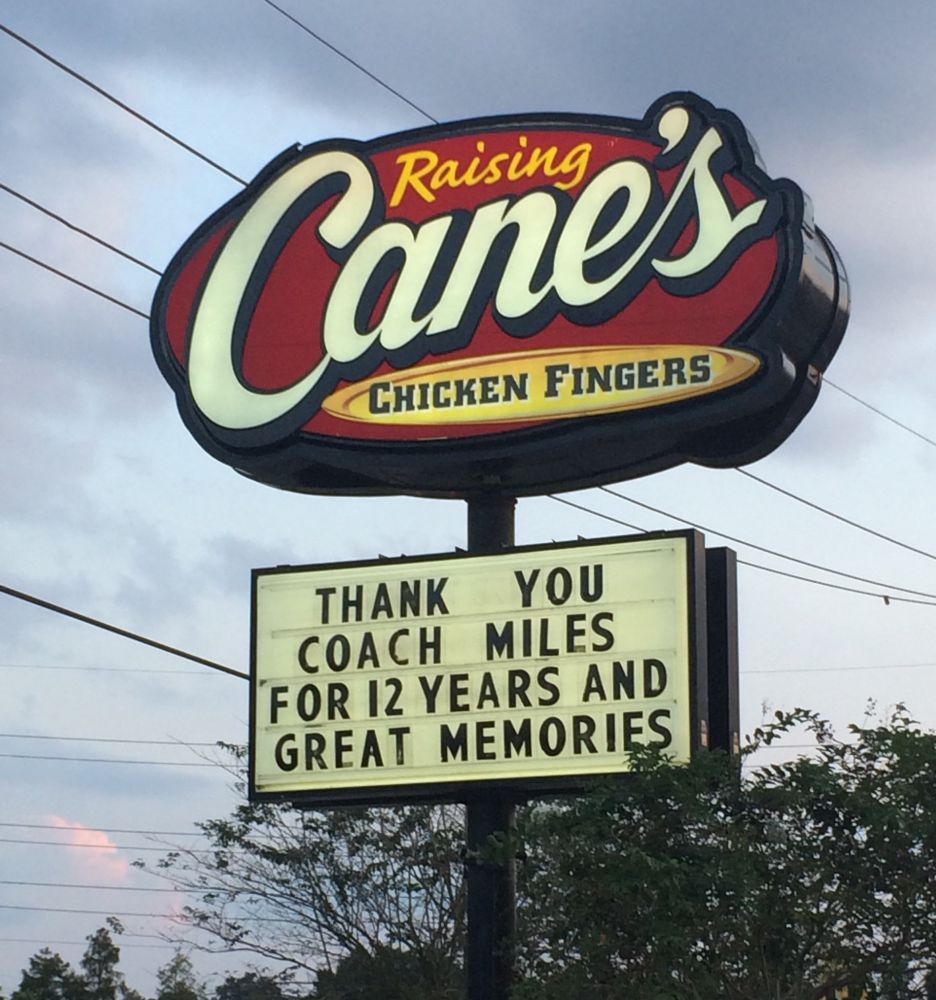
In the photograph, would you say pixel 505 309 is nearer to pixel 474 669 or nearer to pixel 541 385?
pixel 541 385

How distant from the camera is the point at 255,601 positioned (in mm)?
15469

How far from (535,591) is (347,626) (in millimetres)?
1606

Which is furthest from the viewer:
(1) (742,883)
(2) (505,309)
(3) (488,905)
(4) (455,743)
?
(2) (505,309)

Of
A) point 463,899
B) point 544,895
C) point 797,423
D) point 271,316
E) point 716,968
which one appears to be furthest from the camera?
point 463,899

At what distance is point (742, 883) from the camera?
1258 cm

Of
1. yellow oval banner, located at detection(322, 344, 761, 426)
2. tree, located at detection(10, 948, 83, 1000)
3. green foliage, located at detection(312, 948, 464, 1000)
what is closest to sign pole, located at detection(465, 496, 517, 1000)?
yellow oval banner, located at detection(322, 344, 761, 426)

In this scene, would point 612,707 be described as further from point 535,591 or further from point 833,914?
point 833,914

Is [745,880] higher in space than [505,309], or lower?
lower

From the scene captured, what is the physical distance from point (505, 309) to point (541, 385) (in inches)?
30.2

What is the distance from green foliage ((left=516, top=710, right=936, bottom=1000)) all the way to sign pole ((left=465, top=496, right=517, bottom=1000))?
3.67 ft

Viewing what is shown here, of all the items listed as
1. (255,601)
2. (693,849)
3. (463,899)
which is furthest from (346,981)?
(693,849)

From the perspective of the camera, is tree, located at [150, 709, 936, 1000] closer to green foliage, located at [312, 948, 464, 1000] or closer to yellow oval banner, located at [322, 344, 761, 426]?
yellow oval banner, located at [322, 344, 761, 426]

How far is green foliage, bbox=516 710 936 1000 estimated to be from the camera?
41.5ft

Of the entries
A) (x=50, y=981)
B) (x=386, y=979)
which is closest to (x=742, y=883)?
(x=386, y=979)
